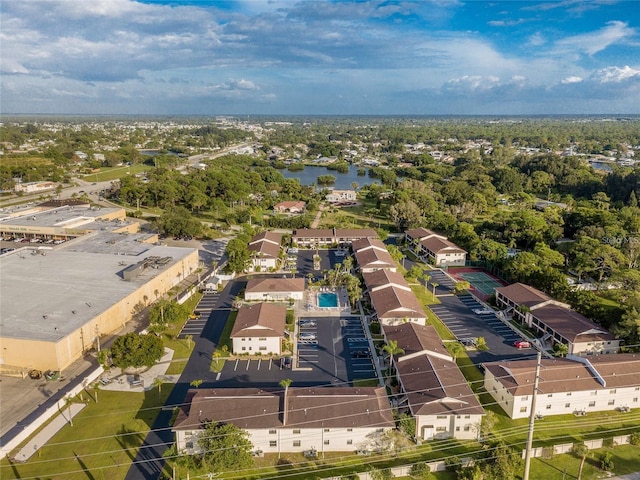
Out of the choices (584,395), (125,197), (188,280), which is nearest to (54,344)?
(188,280)

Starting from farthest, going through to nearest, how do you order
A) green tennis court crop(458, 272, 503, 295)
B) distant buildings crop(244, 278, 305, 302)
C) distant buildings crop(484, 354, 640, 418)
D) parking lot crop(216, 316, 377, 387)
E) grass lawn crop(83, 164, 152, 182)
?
grass lawn crop(83, 164, 152, 182)
green tennis court crop(458, 272, 503, 295)
distant buildings crop(244, 278, 305, 302)
parking lot crop(216, 316, 377, 387)
distant buildings crop(484, 354, 640, 418)

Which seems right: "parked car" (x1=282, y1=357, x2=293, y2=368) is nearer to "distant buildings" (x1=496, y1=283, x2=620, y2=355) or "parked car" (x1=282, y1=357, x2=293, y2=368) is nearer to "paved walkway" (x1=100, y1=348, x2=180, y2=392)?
"paved walkway" (x1=100, y1=348, x2=180, y2=392)

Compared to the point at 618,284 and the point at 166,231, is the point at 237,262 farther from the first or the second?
the point at 618,284

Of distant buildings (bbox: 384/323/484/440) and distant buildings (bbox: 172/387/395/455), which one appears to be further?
distant buildings (bbox: 384/323/484/440)

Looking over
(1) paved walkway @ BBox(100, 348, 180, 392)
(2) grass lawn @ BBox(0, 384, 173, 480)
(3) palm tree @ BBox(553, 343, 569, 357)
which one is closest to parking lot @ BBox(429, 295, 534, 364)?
(3) palm tree @ BBox(553, 343, 569, 357)

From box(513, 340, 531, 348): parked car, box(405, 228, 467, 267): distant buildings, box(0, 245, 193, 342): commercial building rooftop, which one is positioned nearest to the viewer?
box(0, 245, 193, 342): commercial building rooftop

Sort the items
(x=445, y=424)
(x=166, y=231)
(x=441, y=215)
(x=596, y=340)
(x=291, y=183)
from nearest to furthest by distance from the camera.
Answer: (x=445, y=424) → (x=596, y=340) → (x=166, y=231) → (x=441, y=215) → (x=291, y=183)
